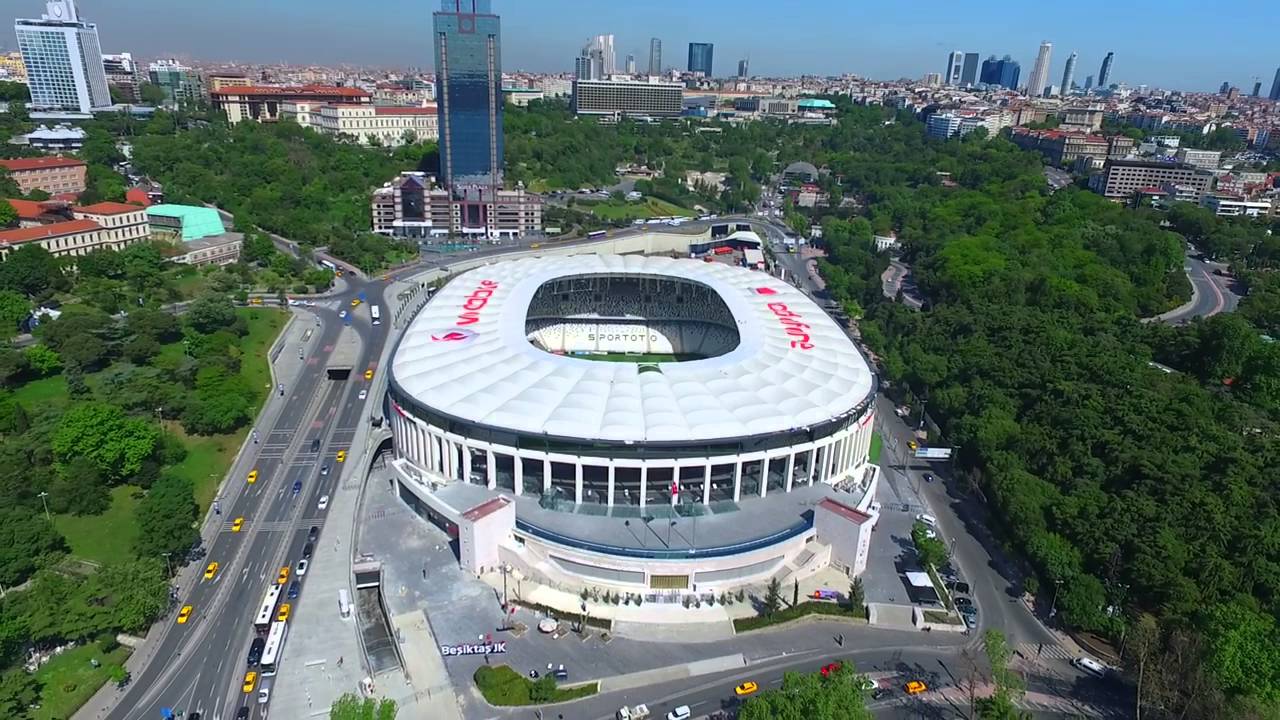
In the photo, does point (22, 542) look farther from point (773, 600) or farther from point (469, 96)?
point (469, 96)

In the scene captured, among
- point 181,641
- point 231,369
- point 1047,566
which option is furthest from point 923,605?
point 231,369

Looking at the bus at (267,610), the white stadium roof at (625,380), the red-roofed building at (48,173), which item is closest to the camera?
the bus at (267,610)

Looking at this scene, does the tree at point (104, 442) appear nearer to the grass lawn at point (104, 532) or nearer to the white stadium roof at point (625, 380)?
the grass lawn at point (104, 532)

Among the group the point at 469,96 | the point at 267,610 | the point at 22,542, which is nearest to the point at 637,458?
the point at 267,610

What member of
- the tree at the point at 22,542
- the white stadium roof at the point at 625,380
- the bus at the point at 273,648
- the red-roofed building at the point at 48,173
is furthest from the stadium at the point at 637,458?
the red-roofed building at the point at 48,173

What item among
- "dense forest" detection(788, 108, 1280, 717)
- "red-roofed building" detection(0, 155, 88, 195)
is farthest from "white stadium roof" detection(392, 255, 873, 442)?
"red-roofed building" detection(0, 155, 88, 195)
